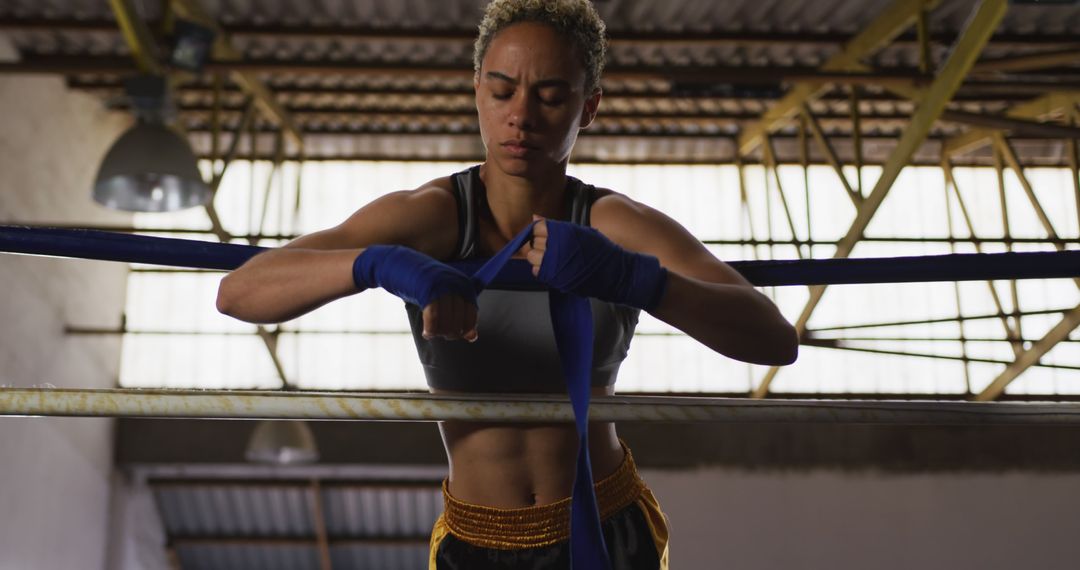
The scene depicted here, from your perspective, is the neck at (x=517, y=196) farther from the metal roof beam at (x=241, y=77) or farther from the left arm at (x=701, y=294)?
the metal roof beam at (x=241, y=77)

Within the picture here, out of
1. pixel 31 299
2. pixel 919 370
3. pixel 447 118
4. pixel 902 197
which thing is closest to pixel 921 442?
pixel 919 370

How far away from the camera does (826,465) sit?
9164mm

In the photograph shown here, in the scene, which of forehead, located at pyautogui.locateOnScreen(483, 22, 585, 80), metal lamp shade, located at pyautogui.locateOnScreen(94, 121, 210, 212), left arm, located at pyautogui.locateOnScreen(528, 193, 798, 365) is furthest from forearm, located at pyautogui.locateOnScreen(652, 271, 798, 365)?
metal lamp shade, located at pyautogui.locateOnScreen(94, 121, 210, 212)

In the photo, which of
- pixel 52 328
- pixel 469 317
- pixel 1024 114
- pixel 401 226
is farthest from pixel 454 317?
pixel 1024 114

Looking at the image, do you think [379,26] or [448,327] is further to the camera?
[379,26]

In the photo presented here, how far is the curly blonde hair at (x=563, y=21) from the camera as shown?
1523 mm

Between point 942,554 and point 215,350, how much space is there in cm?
692

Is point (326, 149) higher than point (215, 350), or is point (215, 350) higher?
point (326, 149)

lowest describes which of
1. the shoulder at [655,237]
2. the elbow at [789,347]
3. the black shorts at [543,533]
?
the black shorts at [543,533]

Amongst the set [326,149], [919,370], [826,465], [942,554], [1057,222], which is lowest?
[942,554]

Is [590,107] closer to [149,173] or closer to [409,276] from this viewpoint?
[409,276]

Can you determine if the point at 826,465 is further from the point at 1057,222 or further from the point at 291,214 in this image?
the point at 291,214

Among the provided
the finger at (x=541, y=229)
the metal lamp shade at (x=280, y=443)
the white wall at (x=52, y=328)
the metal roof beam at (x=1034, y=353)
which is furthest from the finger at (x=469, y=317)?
the white wall at (x=52, y=328)

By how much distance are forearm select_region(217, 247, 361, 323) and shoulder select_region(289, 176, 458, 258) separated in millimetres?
76
